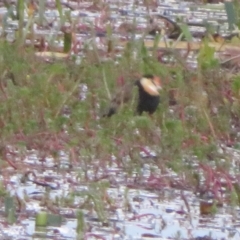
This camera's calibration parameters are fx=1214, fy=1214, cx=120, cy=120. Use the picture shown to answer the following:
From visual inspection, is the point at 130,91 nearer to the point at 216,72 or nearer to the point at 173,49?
the point at 216,72

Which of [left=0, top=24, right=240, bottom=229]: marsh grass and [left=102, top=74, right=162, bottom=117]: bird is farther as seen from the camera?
[left=102, top=74, right=162, bottom=117]: bird

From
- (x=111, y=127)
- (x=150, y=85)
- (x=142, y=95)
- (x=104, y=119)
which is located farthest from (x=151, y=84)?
(x=111, y=127)

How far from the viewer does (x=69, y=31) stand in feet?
28.2

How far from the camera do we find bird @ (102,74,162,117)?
6.59 m

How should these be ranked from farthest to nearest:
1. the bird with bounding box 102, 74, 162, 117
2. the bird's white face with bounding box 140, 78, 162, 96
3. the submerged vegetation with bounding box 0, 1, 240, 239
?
the bird's white face with bounding box 140, 78, 162, 96 < the bird with bounding box 102, 74, 162, 117 < the submerged vegetation with bounding box 0, 1, 240, 239

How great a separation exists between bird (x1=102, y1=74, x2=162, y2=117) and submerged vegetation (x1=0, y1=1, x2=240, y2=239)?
0.05 metres

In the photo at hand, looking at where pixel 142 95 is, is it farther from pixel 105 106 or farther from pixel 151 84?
pixel 105 106

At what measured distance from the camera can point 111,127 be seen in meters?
6.20

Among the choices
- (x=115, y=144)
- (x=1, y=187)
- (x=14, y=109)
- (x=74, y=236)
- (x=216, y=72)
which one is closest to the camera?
(x=74, y=236)

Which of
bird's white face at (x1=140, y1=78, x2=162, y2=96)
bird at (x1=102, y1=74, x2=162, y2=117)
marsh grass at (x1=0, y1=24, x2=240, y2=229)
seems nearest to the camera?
marsh grass at (x1=0, y1=24, x2=240, y2=229)

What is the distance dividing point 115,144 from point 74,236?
1146 mm

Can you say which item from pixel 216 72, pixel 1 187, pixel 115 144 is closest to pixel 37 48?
pixel 216 72

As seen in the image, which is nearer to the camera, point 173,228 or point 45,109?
point 173,228

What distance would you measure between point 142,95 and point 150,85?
0.54 ft
